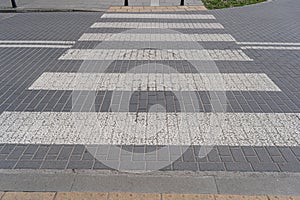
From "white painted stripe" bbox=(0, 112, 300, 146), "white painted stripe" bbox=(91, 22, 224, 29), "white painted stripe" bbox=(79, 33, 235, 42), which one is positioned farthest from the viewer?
"white painted stripe" bbox=(91, 22, 224, 29)

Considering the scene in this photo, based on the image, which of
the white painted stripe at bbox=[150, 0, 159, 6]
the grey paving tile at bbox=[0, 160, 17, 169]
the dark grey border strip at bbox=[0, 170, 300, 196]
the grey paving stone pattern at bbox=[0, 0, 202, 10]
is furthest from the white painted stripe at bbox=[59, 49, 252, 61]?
the white painted stripe at bbox=[150, 0, 159, 6]

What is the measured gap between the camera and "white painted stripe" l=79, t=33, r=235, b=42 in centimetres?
750

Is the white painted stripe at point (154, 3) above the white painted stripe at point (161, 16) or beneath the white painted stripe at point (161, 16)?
above

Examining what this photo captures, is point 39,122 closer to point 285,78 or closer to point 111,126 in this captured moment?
point 111,126

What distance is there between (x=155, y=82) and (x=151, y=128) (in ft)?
4.87

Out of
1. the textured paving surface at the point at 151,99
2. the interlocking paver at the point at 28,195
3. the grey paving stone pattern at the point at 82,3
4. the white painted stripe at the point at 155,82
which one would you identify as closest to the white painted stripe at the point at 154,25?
the textured paving surface at the point at 151,99

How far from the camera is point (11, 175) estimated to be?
117 inches

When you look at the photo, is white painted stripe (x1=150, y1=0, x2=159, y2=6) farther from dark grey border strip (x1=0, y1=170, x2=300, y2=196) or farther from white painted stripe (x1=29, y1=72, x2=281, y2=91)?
dark grey border strip (x1=0, y1=170, x2=300, y2=196)

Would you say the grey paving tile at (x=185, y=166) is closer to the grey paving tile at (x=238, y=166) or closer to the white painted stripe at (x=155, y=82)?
the grey paving tile at (x=238, y=166)

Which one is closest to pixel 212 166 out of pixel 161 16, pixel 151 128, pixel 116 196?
pixel 151 128

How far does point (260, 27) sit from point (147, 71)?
16.8ft

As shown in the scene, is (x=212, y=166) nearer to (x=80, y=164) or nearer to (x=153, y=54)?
(x=80, y=164)

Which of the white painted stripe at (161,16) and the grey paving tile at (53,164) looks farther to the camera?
the white painted stripe at (161,16)

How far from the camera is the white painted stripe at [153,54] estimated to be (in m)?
6.18
